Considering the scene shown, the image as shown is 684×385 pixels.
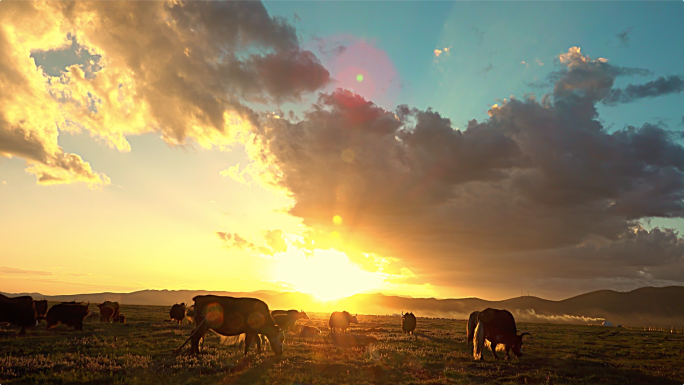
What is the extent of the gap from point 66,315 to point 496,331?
110 ft

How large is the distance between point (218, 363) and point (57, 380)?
6.52 meters

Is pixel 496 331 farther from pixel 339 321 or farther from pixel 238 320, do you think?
pixel 339 321

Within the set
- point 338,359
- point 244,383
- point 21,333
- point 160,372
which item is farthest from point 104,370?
point 21,333

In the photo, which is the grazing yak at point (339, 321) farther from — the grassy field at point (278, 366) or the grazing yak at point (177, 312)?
the grazing yak at point (177, 312)

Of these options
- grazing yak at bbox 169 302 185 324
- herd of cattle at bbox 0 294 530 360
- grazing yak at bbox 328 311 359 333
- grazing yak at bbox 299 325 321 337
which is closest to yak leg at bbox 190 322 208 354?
herd of cattle at bbox 0 294 530 360

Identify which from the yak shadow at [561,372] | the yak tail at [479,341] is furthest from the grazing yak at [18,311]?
the yak tail at [479,341]

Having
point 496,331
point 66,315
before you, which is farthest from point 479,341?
point 66,315

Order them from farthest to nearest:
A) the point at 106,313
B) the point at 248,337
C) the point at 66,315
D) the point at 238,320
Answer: the point at 106,313
the point at 66,315
the point at 248,337
the point at 238,320

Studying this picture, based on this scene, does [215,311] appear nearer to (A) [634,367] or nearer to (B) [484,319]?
(B) [484,319]

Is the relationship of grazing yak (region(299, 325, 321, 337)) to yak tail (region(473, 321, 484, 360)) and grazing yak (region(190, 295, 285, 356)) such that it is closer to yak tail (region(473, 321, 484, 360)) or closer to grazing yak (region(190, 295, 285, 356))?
grazing yak (region(190, 295, 285, 356))

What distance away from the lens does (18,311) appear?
26578mm

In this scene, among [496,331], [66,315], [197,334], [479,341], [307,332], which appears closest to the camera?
[197,334]

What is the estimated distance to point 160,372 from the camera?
51.5 ft

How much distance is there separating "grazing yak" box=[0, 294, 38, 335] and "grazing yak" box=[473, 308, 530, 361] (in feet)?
104
